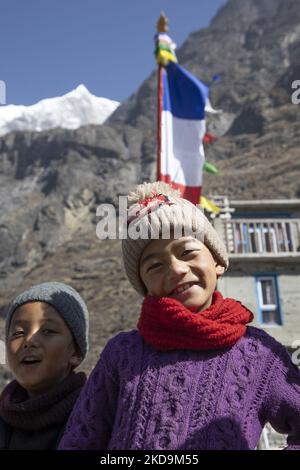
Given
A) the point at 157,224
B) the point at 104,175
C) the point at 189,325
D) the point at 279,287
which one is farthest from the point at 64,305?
the point at 104,175

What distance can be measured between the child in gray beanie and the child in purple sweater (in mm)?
484

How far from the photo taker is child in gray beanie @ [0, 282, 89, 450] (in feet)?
8.46

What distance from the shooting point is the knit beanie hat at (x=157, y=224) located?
7.73 feet

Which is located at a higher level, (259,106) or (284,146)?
(259,106)

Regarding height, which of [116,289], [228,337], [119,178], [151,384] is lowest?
[151,384]

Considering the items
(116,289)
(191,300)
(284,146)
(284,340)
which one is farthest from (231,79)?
(191,300)

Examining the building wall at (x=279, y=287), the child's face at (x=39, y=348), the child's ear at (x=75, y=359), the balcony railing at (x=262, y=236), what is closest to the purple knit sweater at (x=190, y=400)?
the child's face at (x=39, y=348)

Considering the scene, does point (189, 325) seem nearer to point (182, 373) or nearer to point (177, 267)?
point (182, 373)

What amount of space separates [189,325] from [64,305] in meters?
1.06

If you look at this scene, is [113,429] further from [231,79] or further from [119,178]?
[231,79]

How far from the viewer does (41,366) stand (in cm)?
266

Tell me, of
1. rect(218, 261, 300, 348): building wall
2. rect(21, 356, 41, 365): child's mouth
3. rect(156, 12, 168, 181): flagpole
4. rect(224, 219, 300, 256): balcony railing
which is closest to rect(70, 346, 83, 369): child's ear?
rect(21, 356, 41, 365): child's mouth

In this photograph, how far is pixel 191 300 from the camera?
2.24m
